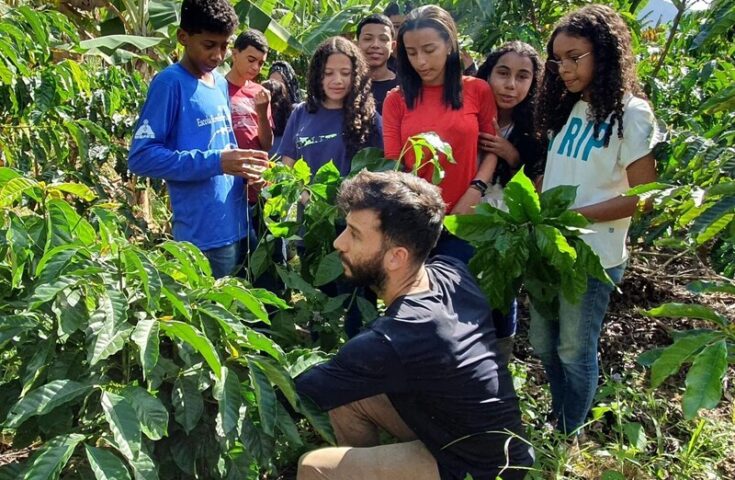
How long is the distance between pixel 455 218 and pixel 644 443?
97 cm

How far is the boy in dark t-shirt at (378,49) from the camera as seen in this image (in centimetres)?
331

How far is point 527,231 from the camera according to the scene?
214 centimetres

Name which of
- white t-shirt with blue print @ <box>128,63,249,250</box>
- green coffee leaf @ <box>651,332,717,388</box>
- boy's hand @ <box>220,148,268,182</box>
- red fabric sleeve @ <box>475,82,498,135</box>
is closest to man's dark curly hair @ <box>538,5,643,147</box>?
red fabric sleeve @ <box>475,82,498,135</box>

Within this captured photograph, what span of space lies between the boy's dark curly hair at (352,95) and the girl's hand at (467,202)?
47 cm

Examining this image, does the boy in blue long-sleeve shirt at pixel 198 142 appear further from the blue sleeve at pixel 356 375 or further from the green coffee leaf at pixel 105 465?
the green coffee leaf at pixel 105 465

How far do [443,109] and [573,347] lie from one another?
945mm

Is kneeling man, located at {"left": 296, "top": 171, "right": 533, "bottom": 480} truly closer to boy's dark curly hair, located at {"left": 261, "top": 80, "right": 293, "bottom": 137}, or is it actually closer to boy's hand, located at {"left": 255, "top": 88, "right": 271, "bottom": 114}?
boy's hand, located at {"left": 255, "top": 88, "right": 271, "bottom": 114}

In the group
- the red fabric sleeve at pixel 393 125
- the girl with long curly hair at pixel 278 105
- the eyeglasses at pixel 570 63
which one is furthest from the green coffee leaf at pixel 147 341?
the girl with long curly hair at pixel 278 105

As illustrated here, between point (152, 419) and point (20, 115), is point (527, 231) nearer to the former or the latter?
point (152, 419)

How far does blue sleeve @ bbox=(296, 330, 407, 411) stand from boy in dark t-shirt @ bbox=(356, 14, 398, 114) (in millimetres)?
1603

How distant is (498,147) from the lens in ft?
8.99

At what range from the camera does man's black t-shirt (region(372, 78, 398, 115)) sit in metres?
3.30

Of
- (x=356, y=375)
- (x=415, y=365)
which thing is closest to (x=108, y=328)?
(x=356, y=375)

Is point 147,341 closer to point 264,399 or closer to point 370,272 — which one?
point 264,399
